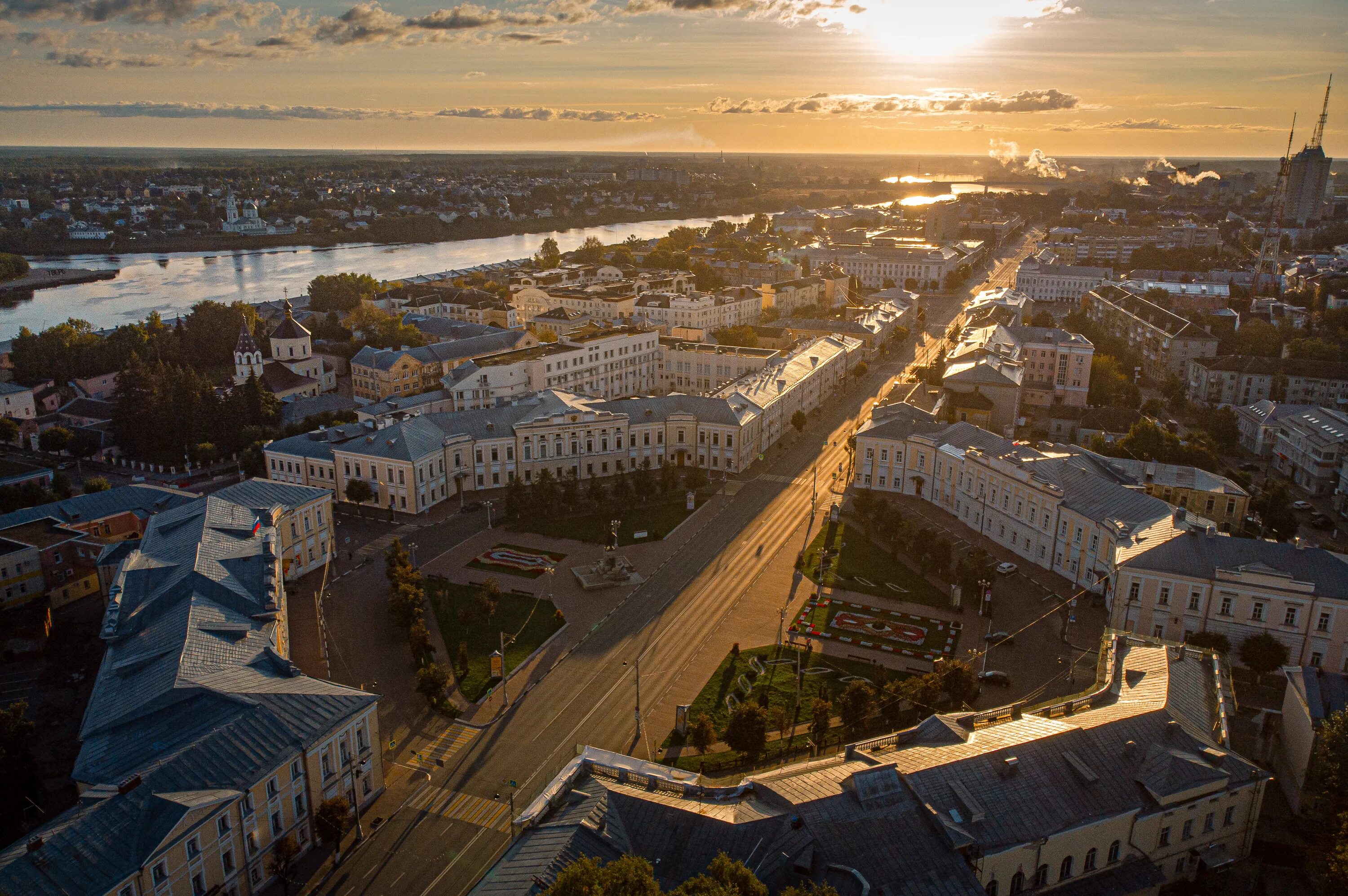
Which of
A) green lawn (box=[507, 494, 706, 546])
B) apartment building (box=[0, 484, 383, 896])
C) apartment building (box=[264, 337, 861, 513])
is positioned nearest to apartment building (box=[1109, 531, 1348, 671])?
green lawn (box=[507, 494, 706, 546])

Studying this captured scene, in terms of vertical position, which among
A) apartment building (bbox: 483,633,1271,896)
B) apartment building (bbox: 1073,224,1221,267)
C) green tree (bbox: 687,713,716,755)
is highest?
apartment building (bbox: 1073,224,1221,267)

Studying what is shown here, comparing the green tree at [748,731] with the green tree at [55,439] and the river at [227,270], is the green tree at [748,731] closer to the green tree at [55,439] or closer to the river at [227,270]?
the green tree at [55,439]

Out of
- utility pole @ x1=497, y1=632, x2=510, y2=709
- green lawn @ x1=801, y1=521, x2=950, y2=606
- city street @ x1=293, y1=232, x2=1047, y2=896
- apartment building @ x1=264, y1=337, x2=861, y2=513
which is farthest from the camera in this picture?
apartment building @ x1=264, y1=337, x2=861, y2=513

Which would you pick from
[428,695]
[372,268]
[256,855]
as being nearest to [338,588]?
[428,695]

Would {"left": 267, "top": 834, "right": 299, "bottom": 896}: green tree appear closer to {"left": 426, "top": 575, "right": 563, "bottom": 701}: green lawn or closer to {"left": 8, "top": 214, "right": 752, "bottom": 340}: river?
{"left": 426, "top": 575, "right": 563, "bottom": 701}: green lawn

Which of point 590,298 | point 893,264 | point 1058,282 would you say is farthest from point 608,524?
point 893,264
